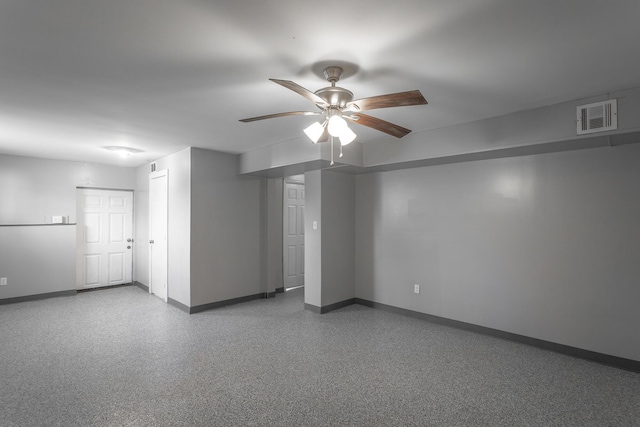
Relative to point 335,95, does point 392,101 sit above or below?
below

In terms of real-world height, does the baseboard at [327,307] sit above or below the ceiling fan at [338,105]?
below

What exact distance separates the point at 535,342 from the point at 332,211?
292cm

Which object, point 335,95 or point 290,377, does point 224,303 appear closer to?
point 290,377

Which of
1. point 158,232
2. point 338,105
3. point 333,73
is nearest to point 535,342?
point 338,105

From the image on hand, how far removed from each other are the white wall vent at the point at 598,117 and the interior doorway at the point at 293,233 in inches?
177

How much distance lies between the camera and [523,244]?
12.3ft

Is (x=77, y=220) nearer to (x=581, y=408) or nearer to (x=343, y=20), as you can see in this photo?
(x=343, y=20)

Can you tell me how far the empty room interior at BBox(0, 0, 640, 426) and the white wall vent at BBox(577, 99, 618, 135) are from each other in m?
0.02

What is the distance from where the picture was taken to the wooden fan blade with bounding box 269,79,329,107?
1944 mm

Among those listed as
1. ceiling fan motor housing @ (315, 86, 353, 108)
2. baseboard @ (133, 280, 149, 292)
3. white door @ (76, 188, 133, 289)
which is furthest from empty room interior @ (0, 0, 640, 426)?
baseboard @ (133, 280, 149, 292)

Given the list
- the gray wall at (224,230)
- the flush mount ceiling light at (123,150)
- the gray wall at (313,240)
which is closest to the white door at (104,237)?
the flush mount ceiling light at (123,150)

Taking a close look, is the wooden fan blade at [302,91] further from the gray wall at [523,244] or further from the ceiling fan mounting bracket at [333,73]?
the gray wall at [523,244]

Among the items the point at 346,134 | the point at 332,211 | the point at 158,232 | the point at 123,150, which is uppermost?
the point at 123,150

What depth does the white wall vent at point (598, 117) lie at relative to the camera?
2801 millimetres
